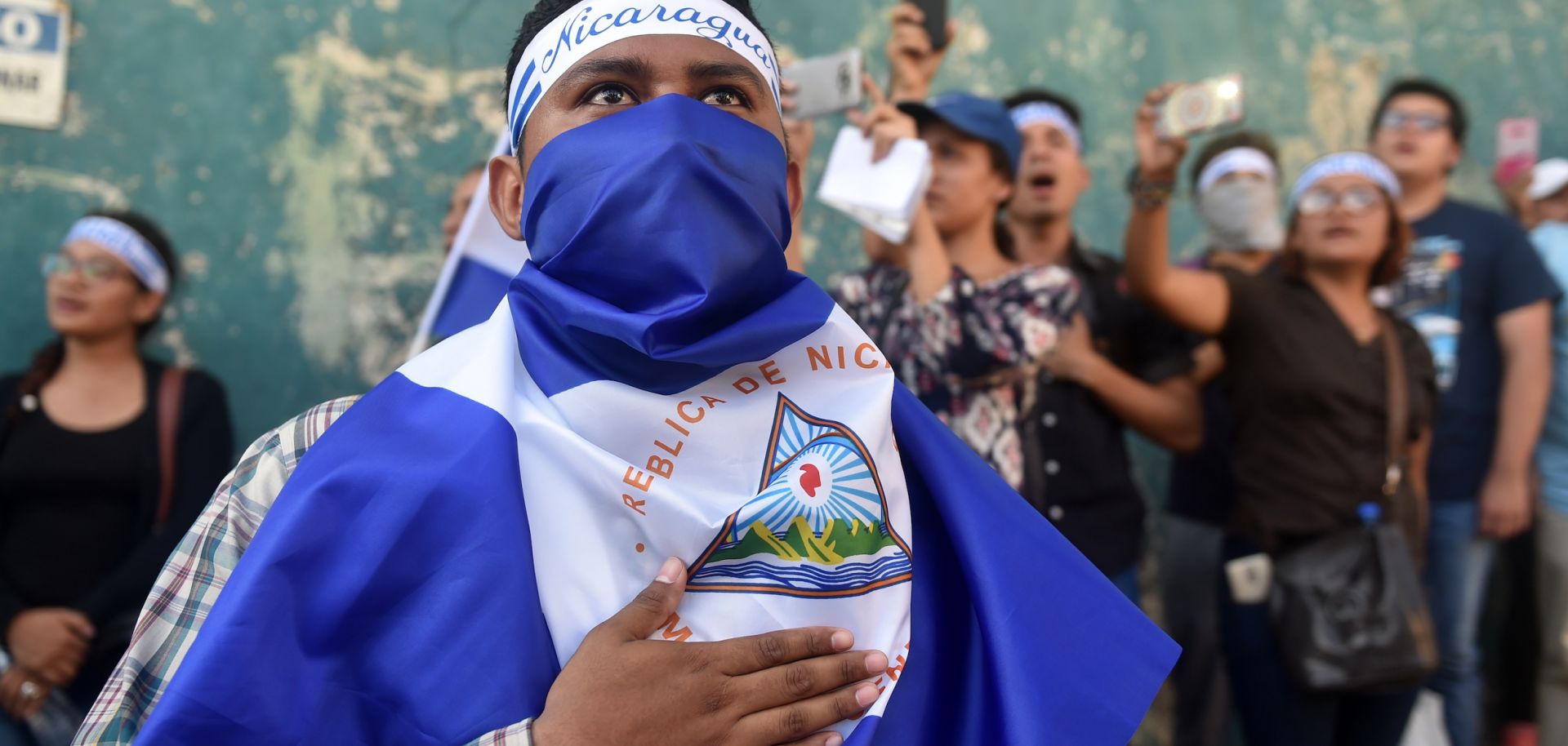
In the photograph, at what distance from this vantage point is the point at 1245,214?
463cm

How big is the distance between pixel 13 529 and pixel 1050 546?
2920 mm

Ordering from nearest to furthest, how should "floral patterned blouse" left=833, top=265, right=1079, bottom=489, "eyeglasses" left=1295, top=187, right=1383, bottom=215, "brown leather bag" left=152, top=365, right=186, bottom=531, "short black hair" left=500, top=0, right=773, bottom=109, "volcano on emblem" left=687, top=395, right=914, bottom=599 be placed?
"volcano on emblem" left=687, top=395, right=914, bottom=599, "short black hair" left=500, top=0, right=773, bottom=109, "floral patterned blouse" left=833, top=265, right=1079, bottom=489, "brown leather bag" left=152, top=365, right=186, bottom=531, "eyeglasses" left=1295, top=187, right=1383, bottom=215

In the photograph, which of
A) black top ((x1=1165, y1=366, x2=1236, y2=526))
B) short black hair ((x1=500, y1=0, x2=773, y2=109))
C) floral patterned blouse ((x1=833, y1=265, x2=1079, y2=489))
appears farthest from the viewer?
black top ((x1=1165, y1=366, x2=1236, y2=526))

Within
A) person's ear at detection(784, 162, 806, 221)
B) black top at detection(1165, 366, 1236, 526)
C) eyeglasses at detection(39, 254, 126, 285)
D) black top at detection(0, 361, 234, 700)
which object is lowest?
black top at detection(0, 361, 234, 700)

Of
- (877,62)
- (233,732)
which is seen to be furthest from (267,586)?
(877,62)

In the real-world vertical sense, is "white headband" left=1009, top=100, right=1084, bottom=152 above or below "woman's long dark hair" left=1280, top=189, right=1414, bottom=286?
above

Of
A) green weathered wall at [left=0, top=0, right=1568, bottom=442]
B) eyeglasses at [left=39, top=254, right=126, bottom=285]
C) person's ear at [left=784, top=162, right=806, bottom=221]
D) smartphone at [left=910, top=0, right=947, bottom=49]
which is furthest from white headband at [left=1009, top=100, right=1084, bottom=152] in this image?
eyeglasses at [left=39, top=254, right=126, bottom=285]

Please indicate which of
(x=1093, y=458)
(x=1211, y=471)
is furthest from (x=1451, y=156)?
(x=1093, y=458)

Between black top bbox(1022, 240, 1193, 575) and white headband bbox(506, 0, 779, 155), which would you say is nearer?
white headband bbox(506, 0, 779, 155)

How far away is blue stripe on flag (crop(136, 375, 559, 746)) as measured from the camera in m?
1.25

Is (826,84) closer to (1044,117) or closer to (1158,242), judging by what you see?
(1158,242)

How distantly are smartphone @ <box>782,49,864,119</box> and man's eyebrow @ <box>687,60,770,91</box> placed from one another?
1.41m

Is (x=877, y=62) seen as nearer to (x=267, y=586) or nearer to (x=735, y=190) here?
(x=735, y=190)

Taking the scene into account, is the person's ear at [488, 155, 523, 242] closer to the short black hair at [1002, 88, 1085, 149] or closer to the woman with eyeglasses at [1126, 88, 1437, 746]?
the woman with eyeglasses at [1126, 88, 1437, 746]
